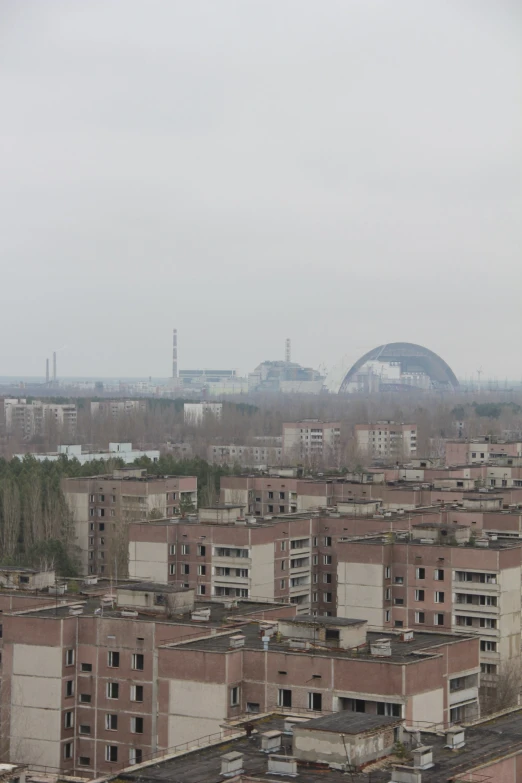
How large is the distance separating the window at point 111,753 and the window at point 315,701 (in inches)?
78.7

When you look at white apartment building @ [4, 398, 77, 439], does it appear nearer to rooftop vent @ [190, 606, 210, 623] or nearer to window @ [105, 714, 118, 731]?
rooftop vent @ [190, 606, 210, 623]

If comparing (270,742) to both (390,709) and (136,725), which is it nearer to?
(390,709)

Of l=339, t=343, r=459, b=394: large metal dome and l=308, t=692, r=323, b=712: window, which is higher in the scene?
l=339, t=343, r=459, b=394: large metal dome

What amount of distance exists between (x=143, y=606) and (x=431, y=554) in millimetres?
4811

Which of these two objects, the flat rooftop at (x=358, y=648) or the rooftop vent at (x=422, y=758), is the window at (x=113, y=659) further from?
the rooftop vent at (x=422, y=758)

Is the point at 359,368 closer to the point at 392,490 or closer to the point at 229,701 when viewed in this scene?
the point at 392,490

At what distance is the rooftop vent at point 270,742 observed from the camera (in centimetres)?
802

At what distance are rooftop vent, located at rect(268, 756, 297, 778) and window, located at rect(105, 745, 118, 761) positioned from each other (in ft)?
13.4

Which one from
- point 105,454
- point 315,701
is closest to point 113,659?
point 315,701

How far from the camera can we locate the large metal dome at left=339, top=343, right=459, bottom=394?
119m

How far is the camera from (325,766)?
7609mm

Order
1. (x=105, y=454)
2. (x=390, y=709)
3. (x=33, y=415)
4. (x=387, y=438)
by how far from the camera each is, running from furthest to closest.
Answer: (x=33, y=415), (x=387, y=438), (x=105, y=454), (x=390, y=709)

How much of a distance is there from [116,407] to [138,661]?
191 feet

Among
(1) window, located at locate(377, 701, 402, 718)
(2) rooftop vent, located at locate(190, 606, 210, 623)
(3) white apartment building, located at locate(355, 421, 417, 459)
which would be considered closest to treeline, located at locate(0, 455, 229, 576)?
(2) rooftop vent, located at locate(190, 606, 210, 623)
